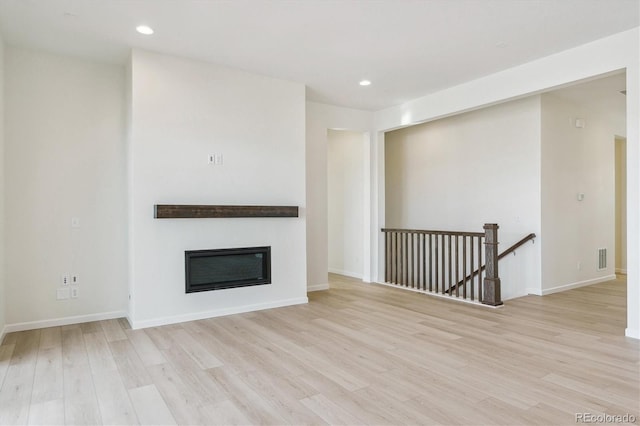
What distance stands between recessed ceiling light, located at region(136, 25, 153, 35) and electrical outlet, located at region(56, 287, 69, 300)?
2759mm

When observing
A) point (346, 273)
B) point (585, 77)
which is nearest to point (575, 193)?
point (585, 77)

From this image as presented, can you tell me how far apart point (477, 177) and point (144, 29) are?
511 cm

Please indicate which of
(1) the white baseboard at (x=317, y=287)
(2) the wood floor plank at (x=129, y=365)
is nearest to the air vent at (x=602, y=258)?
(1) the white baseboard at (x=317, y=287)

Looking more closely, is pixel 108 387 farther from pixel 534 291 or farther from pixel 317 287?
pixel 534 291

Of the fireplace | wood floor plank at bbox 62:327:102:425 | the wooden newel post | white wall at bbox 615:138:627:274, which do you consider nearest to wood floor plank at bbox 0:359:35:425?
wood floor plank at bbox 62:327:102:425

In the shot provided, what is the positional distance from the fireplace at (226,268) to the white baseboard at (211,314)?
0.29 meters

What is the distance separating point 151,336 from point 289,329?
1312 millimetres

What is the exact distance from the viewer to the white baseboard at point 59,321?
402cm

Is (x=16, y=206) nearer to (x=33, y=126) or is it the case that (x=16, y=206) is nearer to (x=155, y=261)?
(x=33, y=126)

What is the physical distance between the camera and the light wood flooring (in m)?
2.33

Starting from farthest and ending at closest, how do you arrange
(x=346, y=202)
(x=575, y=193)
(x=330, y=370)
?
(x=346, y=202)
(x=575, y=193)
(x=330, y=370)

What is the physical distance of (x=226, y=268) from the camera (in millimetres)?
4543

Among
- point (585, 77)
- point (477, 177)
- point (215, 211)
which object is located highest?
point (585, 77)
